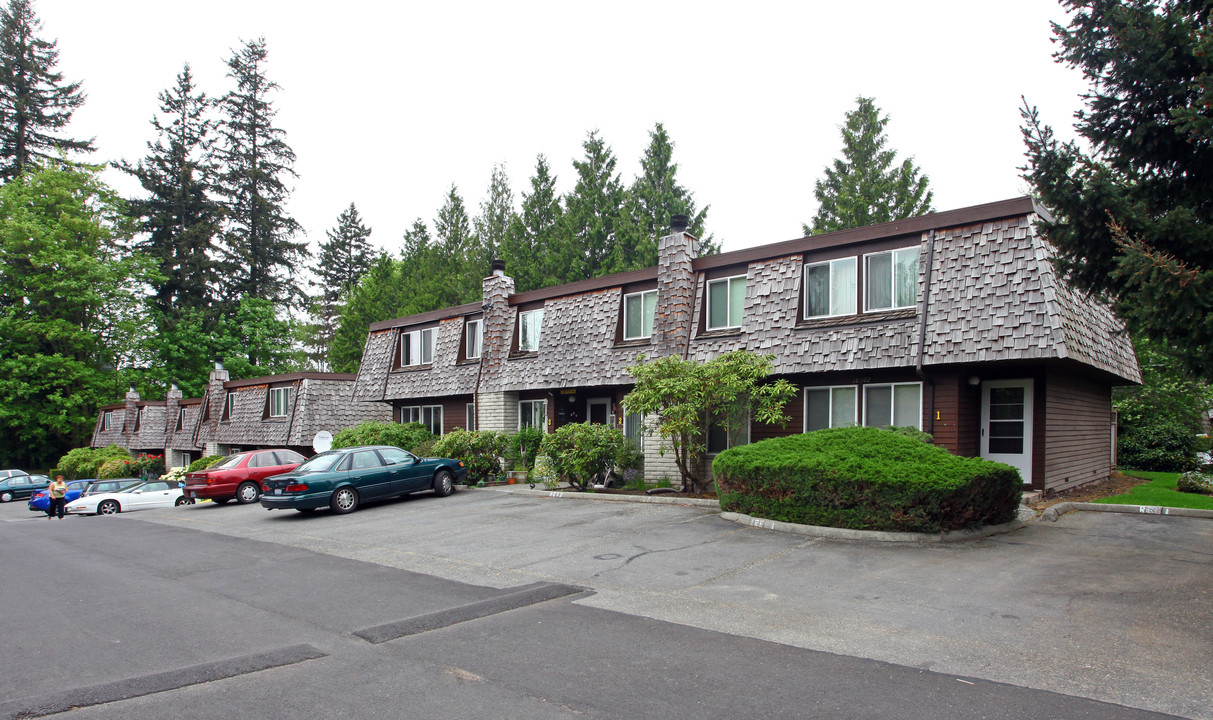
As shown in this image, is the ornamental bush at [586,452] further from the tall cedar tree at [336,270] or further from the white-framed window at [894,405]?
the tall cedar tree at [336,270]

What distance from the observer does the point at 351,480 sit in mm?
16438

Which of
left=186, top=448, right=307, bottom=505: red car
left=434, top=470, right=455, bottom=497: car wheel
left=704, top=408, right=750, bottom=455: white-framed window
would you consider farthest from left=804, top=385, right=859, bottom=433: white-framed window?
left=186, top=448, right=307, bottom=505: red car

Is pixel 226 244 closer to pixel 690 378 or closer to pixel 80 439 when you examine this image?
pixel 80 439

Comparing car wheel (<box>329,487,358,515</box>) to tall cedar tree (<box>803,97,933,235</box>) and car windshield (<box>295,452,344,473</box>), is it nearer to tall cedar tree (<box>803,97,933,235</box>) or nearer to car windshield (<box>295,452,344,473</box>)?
car windshield (<box>295,452,344,473</box>)

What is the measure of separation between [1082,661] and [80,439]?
193 feet

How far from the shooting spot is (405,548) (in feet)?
37.4

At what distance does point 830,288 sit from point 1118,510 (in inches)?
255

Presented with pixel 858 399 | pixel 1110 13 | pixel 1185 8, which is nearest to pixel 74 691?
pixel 1110 13

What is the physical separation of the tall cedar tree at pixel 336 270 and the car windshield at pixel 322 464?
46.2m

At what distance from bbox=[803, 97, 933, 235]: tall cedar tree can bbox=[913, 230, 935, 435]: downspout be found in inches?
898

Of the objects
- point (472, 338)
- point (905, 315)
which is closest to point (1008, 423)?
point (905, 315)

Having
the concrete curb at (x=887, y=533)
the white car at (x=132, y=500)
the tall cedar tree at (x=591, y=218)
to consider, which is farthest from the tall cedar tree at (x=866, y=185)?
the white car at (x=132, y=500)

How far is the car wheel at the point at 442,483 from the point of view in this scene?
18188mm

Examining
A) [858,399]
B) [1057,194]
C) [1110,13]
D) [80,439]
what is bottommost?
[80,439]
